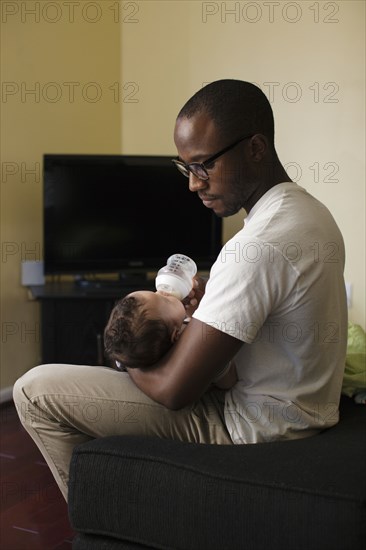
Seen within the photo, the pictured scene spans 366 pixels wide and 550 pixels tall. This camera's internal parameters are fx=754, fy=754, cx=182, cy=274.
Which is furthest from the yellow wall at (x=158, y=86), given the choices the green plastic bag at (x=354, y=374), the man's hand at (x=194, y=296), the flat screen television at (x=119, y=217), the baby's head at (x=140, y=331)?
the baby's head at (x=140, y=331)

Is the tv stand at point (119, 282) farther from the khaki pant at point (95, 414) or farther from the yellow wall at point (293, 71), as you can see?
the khaki pant at point (95, 414)

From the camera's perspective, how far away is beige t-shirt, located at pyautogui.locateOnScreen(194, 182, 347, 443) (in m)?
1.49

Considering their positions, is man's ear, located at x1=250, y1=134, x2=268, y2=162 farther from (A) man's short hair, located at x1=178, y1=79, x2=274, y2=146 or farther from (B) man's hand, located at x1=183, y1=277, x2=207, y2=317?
(B) man's hand, located at x1=183, y1=277, x2=207, y2=317

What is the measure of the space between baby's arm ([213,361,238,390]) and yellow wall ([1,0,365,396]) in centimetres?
173

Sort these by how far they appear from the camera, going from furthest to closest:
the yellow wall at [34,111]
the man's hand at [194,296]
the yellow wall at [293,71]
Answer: the yellow wall at [34,111]
the yellow wall at [293,71]
the man's hand at [194,296]

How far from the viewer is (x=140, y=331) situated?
1.62 m

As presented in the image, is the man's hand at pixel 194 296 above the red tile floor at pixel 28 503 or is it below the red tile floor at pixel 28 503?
above

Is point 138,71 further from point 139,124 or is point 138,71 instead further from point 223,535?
point 223,535

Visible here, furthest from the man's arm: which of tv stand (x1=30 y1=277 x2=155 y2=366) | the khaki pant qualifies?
tv stand (x1=30 y1=277 x2=155 y2=366)

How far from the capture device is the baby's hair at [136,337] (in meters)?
1.62

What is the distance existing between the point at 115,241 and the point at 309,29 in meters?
1.28

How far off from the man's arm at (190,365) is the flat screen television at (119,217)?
1.88 m

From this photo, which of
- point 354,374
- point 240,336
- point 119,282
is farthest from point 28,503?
point 119,282

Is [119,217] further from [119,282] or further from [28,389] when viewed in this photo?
[28,389]
